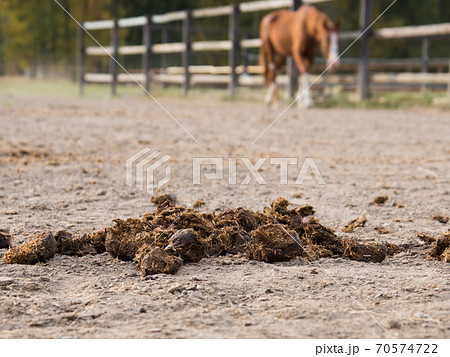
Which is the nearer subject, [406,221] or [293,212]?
[293,212]

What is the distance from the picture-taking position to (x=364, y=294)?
1.99 meters

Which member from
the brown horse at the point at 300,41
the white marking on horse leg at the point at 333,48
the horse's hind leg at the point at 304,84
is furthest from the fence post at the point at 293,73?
the white marking on horse leg at the point at 333,48

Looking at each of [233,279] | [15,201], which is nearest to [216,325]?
[233,279]

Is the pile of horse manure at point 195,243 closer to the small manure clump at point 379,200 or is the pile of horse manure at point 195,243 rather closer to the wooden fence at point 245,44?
the small manure clump at point 379,200

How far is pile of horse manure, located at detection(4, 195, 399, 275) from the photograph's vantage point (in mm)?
2291

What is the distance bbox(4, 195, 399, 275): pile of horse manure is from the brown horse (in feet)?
22.9

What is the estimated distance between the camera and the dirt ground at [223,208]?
5.72 ft

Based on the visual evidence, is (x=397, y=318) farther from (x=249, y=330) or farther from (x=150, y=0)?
(x=150, y=0)

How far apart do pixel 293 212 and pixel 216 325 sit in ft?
3.74

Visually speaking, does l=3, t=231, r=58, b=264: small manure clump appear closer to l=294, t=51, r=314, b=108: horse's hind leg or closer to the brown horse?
the brown horse

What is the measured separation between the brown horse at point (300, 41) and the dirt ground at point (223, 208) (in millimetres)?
3069

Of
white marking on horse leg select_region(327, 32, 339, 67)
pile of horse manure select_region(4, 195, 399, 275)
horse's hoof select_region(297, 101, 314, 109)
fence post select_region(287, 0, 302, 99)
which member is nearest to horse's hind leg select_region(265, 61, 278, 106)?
fence post select_region(287, 0, 302, 99)

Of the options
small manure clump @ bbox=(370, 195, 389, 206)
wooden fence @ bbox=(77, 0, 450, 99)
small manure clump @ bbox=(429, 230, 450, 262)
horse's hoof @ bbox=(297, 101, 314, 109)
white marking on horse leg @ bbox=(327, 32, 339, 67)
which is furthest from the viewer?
wooden fence @ bbox=(77, 0, 450, 99)

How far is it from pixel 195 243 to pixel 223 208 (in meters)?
0.91
